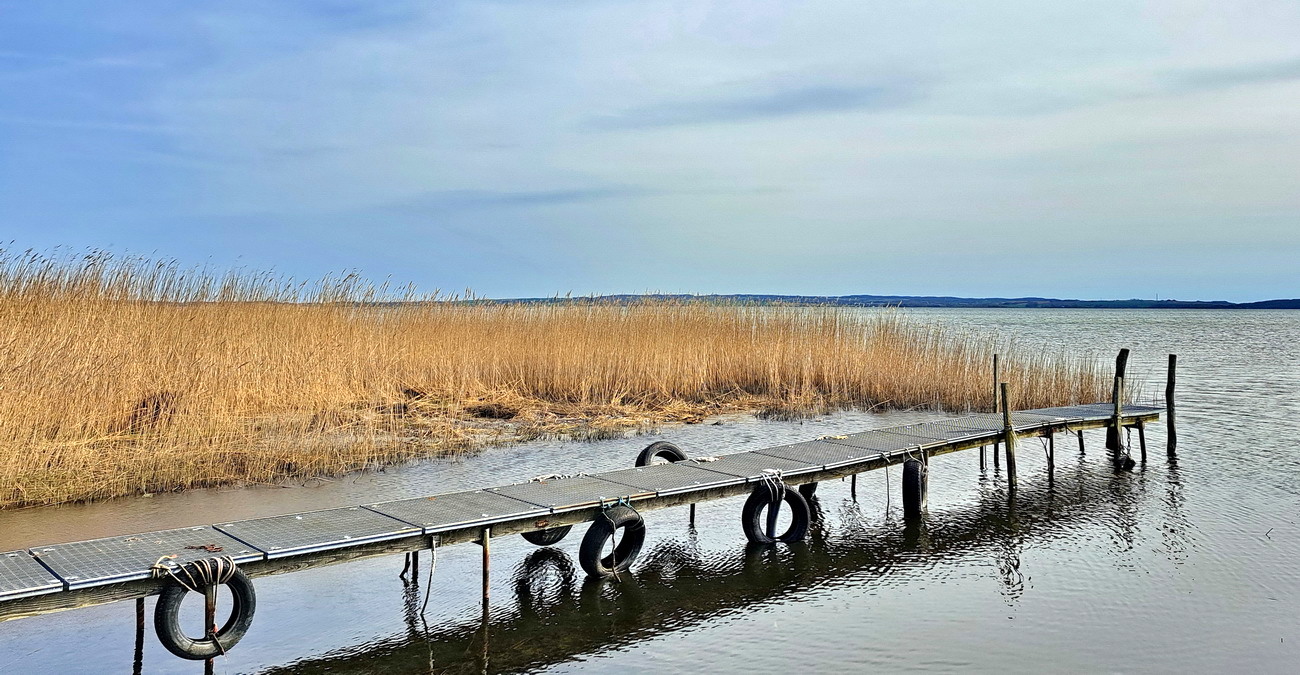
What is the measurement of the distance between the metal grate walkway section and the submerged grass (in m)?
3.54

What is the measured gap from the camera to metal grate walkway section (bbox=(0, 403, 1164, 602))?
15.3 ft

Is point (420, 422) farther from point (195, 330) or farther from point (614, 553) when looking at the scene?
point (614, 553)

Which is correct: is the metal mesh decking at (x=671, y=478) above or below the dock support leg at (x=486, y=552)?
above

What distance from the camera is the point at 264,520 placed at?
5.82 m

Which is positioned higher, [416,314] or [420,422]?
[416,314]

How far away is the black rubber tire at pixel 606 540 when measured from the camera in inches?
248

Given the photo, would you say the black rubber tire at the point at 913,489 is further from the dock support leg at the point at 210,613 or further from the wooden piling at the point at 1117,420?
the dock support leg at the point at 210,613

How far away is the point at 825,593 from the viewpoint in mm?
6211

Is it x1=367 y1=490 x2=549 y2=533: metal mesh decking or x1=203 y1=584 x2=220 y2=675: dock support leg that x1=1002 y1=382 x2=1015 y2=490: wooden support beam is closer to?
x1=367 y1=490 x2=549 y2=533: metal mesh decking

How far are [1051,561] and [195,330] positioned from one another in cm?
955

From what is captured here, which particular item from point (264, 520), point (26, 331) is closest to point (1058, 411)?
point (264, 520)

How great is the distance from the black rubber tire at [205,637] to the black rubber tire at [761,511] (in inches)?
142

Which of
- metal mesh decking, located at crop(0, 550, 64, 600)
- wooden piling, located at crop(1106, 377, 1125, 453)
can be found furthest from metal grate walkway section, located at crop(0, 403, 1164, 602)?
wooden piling, located at crop(1106, 377, 1125, 453)

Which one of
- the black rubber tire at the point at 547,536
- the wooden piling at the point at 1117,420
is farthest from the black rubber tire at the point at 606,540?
the wooden piling at the point at 1117,420
